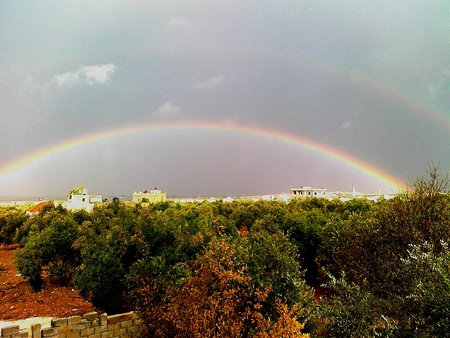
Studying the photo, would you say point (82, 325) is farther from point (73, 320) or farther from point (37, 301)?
point (37, 301)

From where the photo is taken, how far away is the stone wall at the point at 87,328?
379 inches

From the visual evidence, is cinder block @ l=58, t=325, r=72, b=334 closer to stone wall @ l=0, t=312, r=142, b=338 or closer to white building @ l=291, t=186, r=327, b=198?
stone wall @ l=0, t=312, r=142, b=338

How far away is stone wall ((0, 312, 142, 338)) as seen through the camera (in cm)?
962

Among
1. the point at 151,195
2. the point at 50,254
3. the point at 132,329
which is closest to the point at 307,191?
the point at 151,195

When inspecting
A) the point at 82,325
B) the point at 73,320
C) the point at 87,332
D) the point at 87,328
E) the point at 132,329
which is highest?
the point at 73,320

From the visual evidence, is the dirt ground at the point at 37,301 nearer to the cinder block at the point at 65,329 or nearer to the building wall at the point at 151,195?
the cinder block at the point at 65,329

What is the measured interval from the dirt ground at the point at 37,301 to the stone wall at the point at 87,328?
4.41 meters

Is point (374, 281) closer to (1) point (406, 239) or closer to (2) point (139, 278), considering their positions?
(1) point (406, 239)

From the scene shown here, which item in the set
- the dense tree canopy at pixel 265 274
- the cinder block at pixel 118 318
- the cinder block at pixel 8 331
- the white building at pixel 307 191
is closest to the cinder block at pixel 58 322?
the cinder block at pixel 8 331

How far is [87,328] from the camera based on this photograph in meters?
10.3

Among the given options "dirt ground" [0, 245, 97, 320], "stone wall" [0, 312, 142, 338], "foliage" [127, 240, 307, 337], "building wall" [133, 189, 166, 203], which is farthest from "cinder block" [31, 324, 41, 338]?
"building wall" [133, 189, 166, 203]

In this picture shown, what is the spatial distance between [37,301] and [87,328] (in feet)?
26.9

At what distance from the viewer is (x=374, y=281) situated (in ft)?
39.7

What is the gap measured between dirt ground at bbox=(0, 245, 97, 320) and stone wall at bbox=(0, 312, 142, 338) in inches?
174
